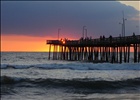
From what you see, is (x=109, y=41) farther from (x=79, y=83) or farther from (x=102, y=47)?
(x=79, y=83)

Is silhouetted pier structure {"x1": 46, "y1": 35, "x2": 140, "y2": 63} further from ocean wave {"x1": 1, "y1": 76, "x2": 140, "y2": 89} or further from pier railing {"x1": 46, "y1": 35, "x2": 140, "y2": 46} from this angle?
ocean wave {"x1": 1, "y1": 76, "x2": 140, "y2": 89}

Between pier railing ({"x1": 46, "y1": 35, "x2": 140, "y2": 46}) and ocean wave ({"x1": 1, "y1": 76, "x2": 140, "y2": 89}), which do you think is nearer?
ocean wave ({"x1": 1, "y1": 76, "x2": 140, "y2": 89})

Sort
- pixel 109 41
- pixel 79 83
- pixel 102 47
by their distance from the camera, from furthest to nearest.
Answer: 1. pixel 102 47
2. pixel 109 41
3. pixel 79 83

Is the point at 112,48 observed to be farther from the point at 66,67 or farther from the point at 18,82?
the point at 18,82

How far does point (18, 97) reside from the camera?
Result: 1769 cm

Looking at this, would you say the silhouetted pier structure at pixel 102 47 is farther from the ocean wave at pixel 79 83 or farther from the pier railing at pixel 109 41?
the ocean wave at pixel 79 83

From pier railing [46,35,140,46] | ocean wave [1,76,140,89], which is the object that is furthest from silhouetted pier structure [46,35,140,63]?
ocean wave [1,76,140,89]

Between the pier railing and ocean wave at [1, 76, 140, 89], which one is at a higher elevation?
the pier railing

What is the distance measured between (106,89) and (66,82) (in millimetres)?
3213

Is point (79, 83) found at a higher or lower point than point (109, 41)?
lower

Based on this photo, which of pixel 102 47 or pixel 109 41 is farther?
pixel 102 47

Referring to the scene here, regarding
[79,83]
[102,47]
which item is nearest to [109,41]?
[102,47]

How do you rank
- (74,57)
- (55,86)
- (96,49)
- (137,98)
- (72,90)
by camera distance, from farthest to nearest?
(74,57)
(96,49)
(55,86)
(72,90)
(137,98)

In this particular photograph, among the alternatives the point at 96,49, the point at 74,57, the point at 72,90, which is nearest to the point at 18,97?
the point at 72,90
